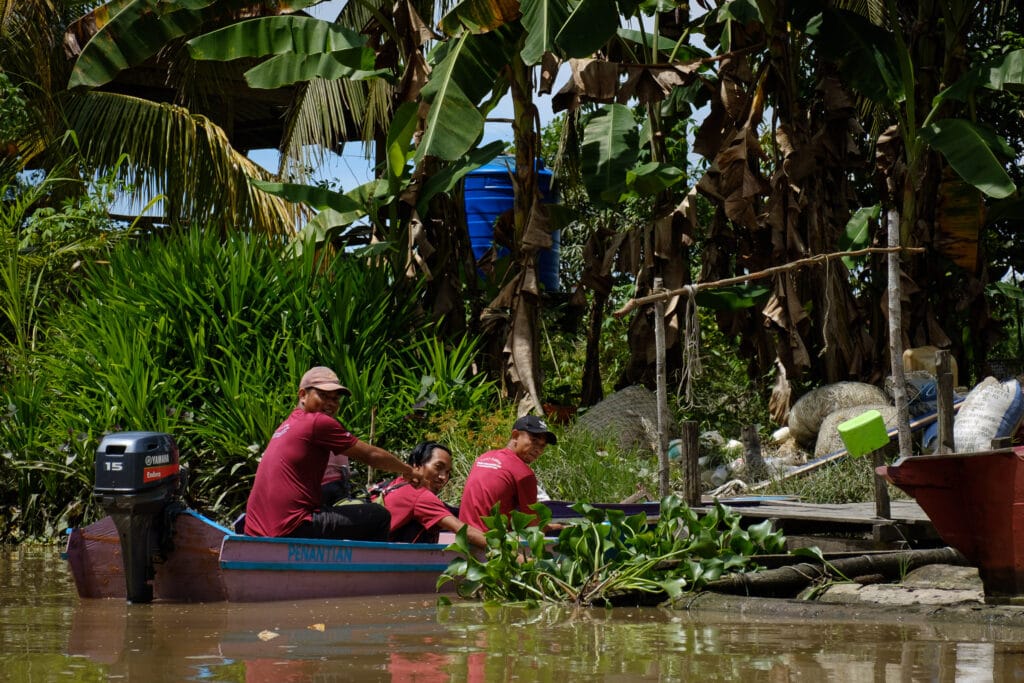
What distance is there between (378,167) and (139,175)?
3241mm

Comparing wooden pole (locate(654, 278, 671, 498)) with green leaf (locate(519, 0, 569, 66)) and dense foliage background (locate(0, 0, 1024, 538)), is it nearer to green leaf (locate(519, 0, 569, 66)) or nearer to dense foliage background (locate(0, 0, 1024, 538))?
dense foliage background (locate(0, 0, 1024, 538))

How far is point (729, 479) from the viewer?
12586 millimetres

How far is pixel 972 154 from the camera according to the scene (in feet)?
39.2

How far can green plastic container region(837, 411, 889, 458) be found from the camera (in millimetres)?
8680

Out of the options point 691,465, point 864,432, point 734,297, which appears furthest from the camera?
point 734,297

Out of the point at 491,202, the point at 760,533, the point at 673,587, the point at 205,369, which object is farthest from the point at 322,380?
the point at 491,202

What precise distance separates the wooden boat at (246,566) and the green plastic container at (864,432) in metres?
2.81

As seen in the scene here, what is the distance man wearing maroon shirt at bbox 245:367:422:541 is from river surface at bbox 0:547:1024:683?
56cm

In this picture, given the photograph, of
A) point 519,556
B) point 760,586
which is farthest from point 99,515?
point 760,586

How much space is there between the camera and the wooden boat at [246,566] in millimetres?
7754

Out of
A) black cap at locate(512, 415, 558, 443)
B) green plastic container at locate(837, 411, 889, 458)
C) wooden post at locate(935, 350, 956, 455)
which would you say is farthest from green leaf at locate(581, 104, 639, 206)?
black cap at locate(512, 415, 558, 443)

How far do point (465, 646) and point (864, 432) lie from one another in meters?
3.88

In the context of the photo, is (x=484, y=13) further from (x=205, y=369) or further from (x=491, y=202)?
(x=491, y=202)

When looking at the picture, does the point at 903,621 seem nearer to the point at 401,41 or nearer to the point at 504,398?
the point at 504,398
